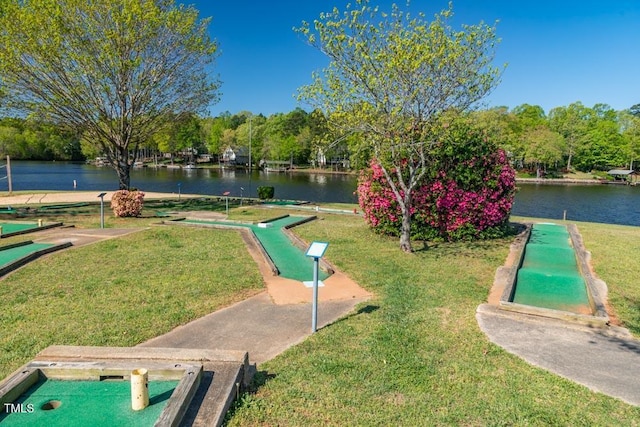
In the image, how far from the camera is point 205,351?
4.92 meters

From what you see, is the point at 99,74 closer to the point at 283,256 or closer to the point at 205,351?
the point at 283,256

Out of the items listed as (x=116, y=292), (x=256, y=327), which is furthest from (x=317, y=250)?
(x=116, y=292)

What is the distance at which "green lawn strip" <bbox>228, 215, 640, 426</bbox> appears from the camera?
4.21m

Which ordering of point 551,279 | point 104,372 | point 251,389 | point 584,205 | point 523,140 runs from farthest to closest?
point 523,140
point 584,205
point 551,279
point 251,389
point 104,372

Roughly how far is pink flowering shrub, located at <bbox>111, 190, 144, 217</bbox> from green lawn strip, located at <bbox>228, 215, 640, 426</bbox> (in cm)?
1379

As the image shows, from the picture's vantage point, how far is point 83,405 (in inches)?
152

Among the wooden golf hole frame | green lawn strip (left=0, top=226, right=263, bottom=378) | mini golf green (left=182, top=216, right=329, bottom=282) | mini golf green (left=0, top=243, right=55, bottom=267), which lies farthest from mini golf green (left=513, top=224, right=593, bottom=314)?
mini golf green (left=0, top=243, right=55, bottom=267)

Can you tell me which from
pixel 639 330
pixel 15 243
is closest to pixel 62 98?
pixel 15 243

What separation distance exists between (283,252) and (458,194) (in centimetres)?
604

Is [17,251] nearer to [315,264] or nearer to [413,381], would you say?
[315,264]

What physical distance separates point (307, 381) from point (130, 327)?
10.7 feet

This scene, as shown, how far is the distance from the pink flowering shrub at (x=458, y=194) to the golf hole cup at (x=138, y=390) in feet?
34.7

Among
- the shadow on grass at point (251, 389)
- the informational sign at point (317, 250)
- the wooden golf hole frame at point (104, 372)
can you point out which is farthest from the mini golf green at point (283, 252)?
the wooden golf hole frame at point (104, 372)

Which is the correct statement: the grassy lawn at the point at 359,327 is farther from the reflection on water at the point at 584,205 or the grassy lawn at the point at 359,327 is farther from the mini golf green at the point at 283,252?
the reflection on water at the point at 584,205
